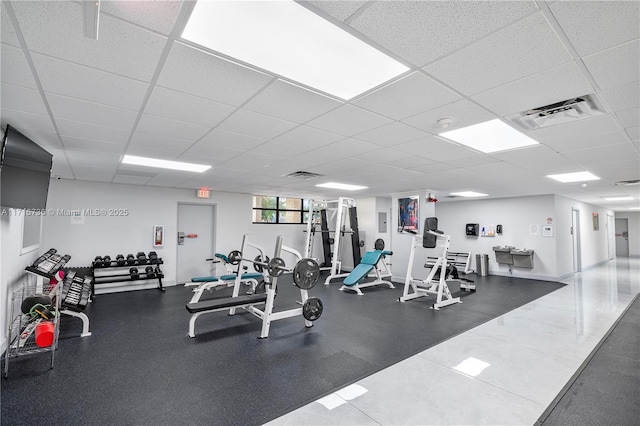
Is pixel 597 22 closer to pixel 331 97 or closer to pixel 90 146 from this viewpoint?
pixel 331 97

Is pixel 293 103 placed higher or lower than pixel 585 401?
higher

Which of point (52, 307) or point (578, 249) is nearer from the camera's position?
point (52, 307)

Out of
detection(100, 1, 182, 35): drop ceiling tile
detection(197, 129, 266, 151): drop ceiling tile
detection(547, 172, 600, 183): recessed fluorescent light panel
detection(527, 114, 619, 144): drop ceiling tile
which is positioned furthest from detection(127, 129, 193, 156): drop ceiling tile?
detection(547, 172, 600, 183): recessed fluorescent light panel

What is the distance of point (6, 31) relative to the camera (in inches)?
58.8

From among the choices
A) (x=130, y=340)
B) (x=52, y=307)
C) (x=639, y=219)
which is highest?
(x=639, y=219)

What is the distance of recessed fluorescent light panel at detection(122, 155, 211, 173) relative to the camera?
4.29 metres

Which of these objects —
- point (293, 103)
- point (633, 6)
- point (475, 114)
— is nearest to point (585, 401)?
point (475, 114)

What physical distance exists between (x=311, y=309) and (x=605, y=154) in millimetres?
4278

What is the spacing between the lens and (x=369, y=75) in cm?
196

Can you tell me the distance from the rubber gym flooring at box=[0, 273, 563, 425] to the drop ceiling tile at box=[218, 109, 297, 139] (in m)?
2.33

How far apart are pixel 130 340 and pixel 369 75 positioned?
3.88 meters

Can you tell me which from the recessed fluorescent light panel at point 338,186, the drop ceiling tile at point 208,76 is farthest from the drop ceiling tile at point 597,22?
the recessed fluorescent light panel at point 338,186

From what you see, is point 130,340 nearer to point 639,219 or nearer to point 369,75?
point 369,75

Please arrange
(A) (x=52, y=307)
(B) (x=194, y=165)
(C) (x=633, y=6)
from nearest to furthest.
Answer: (C) (x=633, y=6) < (A) (x=52, y=307) < (B) (x=194, y=165)
